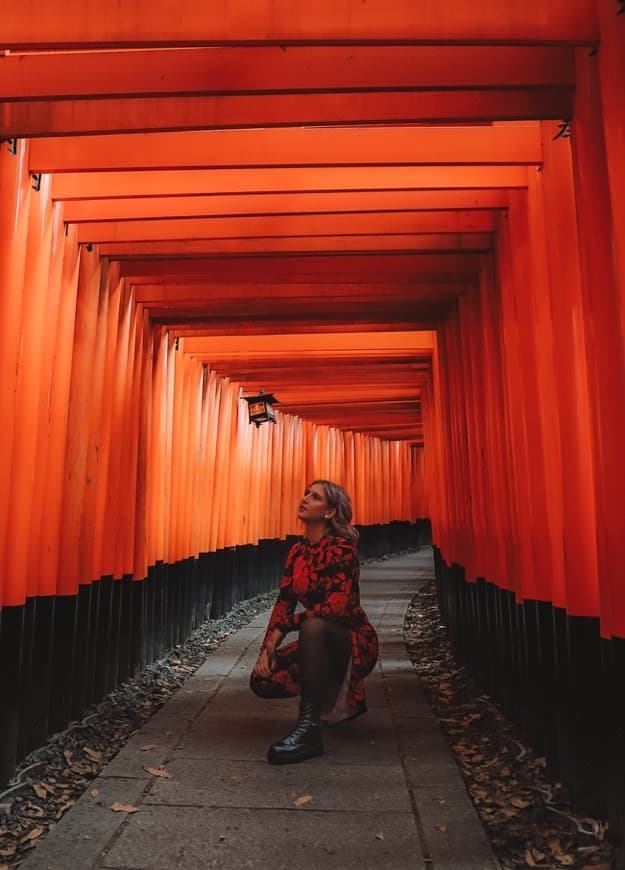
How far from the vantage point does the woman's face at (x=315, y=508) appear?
430cm

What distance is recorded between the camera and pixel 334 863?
2768mm

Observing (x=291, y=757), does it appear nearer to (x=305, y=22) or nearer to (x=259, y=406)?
(x=305, y=22)

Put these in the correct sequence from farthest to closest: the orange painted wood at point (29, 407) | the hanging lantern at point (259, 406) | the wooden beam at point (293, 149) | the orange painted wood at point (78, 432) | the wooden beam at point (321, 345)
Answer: the hanging lantern at point (259, 406) < the wooden beam at point (321, 345) < the orange painted wood at point (78, 432) < the wooden beam at point (293, 149) < the orange painted wood at point (29, 407)

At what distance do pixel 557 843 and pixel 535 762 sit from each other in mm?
915

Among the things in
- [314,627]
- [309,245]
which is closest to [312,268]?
[309,245]

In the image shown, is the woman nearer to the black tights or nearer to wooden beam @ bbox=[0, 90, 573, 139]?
the black tights

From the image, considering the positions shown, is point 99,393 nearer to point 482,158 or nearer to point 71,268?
point 71,268

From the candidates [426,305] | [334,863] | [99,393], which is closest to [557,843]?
[334,863]

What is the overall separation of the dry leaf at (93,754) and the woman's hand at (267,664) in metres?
1.01

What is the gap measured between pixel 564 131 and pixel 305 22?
4.52 ft

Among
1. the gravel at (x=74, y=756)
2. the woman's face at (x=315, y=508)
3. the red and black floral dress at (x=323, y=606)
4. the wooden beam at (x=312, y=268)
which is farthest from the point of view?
the wooden beam at (x=312, y=268)

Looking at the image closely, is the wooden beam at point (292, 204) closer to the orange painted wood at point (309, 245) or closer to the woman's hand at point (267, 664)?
the orange painted wood at point (309, 245)

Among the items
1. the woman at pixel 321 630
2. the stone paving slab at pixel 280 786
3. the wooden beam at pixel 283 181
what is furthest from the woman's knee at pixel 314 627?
the wooden beam at pixel 283 181

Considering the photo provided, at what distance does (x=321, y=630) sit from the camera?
13.4 feet
